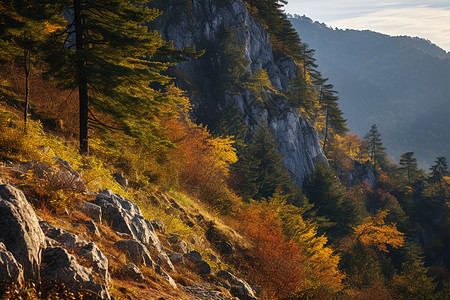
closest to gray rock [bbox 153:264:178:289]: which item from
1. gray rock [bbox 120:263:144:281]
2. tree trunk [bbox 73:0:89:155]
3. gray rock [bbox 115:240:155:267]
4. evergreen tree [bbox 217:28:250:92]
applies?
gray rock [bbox 115:240:155:267]

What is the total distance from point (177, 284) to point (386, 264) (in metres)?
44.5

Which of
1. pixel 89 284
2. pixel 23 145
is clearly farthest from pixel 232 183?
pixel 89 284

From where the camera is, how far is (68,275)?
3.70m

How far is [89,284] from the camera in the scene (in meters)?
3.82

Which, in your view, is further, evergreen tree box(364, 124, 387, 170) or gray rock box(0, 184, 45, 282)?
evergreen tree box(364, 124, 387, 170)

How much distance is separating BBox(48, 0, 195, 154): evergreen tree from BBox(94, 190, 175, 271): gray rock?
3.20 m

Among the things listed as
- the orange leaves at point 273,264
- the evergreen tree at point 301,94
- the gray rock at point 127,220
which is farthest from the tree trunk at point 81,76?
the evergreen tree at point 301,94

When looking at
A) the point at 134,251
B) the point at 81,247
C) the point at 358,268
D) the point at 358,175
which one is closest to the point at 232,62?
the point at 358,268

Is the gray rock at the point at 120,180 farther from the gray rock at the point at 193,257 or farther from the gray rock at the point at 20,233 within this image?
the gray rock at the point at 20,233

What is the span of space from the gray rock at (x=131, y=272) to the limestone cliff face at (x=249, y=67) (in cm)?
4114

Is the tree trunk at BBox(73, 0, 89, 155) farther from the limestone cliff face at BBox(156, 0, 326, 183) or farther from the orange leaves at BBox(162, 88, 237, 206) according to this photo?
the limestone cliff face at BBox(156, 0, 326, 183)

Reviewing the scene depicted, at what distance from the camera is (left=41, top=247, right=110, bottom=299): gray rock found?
144 inches

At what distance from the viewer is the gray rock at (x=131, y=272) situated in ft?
16.7

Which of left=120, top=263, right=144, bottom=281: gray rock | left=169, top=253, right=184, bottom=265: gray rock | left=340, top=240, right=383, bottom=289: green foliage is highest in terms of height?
left=120, top=263, right=144, bottom=281: gray rock
